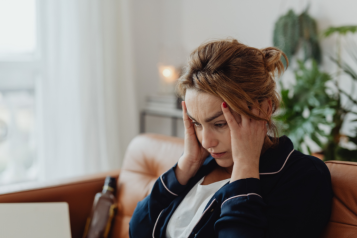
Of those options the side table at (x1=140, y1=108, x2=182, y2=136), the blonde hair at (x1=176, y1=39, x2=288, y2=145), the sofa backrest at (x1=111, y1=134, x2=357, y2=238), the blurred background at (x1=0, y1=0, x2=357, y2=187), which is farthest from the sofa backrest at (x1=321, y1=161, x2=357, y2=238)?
the side table at (x1=140, y1=108, x2=182, y2=136)

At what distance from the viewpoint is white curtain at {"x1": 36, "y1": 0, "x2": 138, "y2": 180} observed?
7.68ft

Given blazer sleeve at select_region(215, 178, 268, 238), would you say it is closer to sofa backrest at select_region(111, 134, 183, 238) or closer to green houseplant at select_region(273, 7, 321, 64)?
sofa backrest at select_region(111, 134, 183, 238)

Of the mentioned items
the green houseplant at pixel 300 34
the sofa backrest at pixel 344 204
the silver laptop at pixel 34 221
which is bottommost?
the silver laptop at pixel 34 221

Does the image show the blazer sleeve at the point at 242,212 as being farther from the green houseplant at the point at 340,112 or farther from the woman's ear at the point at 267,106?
the green houseplant at the point at 340,112

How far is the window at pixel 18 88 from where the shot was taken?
2.27 m

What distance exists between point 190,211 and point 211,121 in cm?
31

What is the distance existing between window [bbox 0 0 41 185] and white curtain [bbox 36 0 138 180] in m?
0.10

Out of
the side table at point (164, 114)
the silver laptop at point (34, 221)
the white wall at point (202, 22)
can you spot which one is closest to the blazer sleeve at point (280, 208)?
the silver laptop at point (34, 221)

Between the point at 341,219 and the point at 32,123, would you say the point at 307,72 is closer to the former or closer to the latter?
the point at 341,219

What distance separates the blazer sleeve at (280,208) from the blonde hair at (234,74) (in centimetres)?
16

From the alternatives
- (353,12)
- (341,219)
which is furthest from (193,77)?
(353,12)

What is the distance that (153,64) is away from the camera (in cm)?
308

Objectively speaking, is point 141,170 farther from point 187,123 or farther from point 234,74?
point 234,74

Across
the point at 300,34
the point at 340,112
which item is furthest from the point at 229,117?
the point at 300,34
